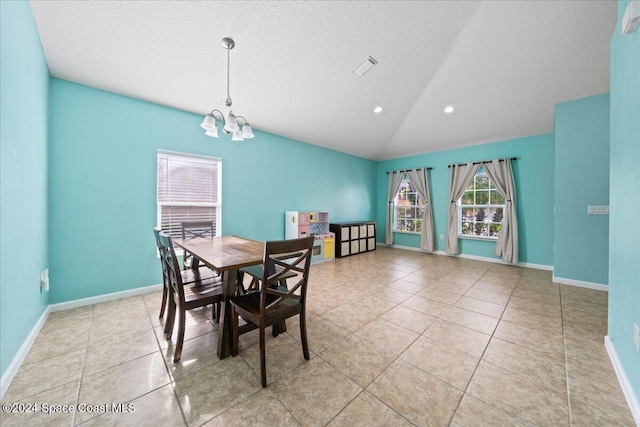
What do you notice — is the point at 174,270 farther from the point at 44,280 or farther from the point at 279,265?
the point at 44,280

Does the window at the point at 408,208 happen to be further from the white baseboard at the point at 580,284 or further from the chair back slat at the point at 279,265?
the chair back slat at the point at 279,265

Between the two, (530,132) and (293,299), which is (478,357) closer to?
(293,299)

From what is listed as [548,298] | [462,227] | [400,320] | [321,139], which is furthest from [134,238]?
[462,227]

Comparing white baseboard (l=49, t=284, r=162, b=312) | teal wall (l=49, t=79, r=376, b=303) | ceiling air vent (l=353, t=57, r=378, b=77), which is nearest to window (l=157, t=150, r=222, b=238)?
teal wall (l=49, t=79, r=376, b=303)

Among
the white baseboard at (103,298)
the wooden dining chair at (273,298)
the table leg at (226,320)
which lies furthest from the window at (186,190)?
the wooden dining chair at (273,298)

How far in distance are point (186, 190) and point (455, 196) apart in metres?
5.46

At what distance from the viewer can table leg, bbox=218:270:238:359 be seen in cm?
170

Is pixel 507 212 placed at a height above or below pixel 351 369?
above

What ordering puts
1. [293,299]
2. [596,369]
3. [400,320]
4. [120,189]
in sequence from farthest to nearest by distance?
[120,189], [400,320], [293,299], [596,369]

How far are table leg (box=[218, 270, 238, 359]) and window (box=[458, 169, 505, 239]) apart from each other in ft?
17.1

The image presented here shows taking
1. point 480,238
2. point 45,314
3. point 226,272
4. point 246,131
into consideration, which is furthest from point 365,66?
point 45,314

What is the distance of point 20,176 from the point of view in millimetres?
1662

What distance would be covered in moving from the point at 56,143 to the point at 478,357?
15.2ft

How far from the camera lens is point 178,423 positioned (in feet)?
3.89
